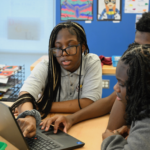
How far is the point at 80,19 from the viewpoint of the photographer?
113 inches

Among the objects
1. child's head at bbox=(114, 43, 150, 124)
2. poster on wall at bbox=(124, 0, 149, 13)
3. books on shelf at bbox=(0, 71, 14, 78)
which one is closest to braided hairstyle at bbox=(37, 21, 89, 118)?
books on shelf at bbox=(0, 71, 14, 78)

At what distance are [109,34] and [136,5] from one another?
19.2 inches

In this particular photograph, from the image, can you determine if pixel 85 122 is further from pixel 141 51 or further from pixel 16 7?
pixel 16 7

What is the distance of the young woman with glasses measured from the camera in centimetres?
114

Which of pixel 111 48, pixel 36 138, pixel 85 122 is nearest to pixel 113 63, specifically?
pixel 111 48

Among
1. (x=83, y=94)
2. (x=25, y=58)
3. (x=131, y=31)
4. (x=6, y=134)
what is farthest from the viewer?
(x=25, y=58)

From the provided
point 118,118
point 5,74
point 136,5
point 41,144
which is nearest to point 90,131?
point 118,118

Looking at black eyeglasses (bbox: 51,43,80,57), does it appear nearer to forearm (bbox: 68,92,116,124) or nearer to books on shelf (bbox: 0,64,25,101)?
forearm (bbox: 68,92,116,124)

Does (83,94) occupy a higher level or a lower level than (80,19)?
lower

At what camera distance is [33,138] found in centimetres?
79

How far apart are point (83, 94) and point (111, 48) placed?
1793mm

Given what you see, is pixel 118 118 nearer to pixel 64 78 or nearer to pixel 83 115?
pixel 83 115

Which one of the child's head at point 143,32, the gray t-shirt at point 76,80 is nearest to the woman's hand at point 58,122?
the gray t-shirt at point 76,80

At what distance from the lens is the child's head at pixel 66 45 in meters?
1.19
